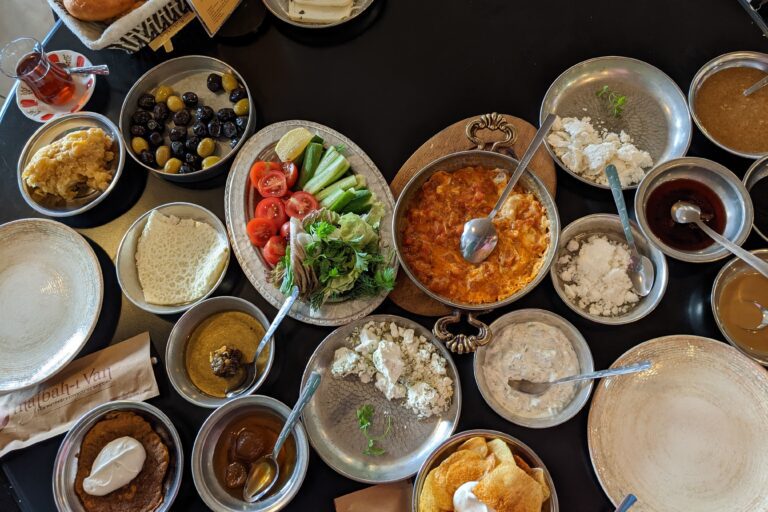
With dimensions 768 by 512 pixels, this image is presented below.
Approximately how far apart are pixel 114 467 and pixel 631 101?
309 cm

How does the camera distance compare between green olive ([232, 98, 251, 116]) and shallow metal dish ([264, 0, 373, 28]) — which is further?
shallow metal dish ([264, 0, 373, 28])

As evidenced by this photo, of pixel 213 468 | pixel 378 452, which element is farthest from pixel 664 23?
pixel 213 468

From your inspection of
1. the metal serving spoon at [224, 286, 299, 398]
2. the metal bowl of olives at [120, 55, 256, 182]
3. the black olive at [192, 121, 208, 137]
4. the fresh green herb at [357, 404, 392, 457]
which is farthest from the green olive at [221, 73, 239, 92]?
the fresh green herb at [357, 404, 392, 457]

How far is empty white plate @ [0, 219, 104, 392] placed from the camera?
248cm

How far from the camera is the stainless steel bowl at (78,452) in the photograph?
2.22 metres

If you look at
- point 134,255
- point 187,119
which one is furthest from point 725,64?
point 134,255

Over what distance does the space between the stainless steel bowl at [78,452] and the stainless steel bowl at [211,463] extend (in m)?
0.12

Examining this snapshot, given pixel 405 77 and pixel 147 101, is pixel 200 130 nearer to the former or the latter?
pixel 147 101

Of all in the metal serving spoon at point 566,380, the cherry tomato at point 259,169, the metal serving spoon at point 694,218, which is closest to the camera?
the metal serving spoon at point 566,380

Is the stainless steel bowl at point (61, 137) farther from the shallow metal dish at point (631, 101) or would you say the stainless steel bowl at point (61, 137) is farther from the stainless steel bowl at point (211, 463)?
the shallow metal dish at point (631, 101)

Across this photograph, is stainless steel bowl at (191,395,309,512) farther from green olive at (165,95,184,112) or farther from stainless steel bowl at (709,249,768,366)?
stainless steel bowl at (709,249,768,366)

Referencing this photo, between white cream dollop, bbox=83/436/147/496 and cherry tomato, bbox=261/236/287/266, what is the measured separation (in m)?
1.02

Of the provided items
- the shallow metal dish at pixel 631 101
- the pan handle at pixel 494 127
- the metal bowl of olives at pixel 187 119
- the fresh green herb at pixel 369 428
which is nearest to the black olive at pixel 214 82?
the metal bowl of olives at pixel 187 119

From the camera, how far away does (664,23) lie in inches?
114
